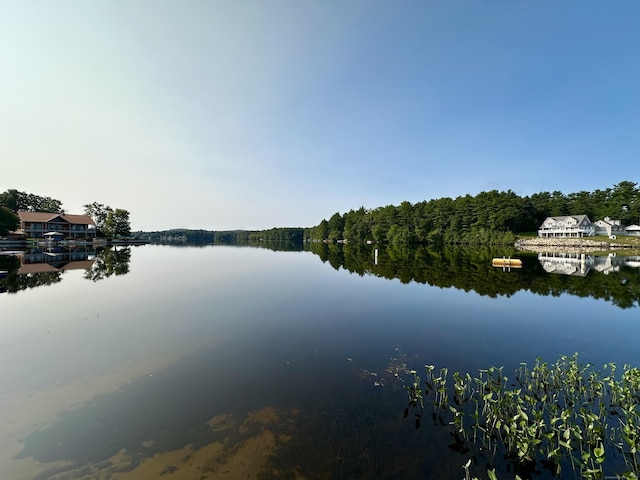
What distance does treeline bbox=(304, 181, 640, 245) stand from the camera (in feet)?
338

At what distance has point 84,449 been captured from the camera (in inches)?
250

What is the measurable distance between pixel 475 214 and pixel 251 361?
394 ft

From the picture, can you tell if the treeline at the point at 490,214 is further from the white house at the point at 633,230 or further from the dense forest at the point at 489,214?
the white house at the point at 633,230

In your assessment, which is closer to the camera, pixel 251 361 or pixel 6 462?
pixel 6 462

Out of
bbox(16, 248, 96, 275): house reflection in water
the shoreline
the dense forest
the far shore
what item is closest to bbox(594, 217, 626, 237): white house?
the dense forest

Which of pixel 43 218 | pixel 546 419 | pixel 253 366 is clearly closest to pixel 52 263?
pixel 253 366

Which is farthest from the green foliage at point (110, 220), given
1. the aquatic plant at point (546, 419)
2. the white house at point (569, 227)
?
the white house at point (569, 227)

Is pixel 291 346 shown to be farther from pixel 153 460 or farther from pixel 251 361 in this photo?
pixel 153 460

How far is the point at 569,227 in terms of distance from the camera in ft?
325

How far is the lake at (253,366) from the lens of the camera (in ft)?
20.3

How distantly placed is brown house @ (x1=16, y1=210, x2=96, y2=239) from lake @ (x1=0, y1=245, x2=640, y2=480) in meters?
87.9

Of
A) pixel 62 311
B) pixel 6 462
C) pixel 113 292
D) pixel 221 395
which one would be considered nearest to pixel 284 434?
pixel 221 395

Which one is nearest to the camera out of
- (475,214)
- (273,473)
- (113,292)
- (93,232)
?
(273,473)

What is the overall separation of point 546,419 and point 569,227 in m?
124
